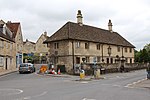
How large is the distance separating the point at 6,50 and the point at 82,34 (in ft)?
44.5

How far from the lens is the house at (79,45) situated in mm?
40969

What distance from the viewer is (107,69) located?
41.9 metres

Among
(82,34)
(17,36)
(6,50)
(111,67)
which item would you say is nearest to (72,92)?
(111,67)

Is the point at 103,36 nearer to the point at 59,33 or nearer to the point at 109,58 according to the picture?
the point at 109,58

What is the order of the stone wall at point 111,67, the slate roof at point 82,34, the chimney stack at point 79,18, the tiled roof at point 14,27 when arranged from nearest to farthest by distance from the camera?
1. the stone wall at point 111,67
2. the slate roof at point 82,34
3. the chimney stack at point 79,18
4. the tiled roof at point 14,27

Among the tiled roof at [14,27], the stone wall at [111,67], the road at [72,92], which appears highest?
the tiled roof at [14,27]

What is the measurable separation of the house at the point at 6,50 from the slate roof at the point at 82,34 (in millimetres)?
7099

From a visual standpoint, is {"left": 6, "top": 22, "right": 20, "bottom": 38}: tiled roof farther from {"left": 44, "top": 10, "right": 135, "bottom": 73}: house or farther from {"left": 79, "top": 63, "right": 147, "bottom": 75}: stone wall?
{"left": 79, "top": 63, "right": 147, "bottom": 75}: stone wall

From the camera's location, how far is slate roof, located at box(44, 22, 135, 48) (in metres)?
42.3

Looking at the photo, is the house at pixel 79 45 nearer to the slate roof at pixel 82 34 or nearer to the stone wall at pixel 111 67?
the slate roof at pixel 82 34

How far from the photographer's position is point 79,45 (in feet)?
140

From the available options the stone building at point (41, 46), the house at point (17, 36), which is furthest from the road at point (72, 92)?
the stone building at point (41, 46)

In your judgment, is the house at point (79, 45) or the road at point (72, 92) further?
the house at point (79, 45)

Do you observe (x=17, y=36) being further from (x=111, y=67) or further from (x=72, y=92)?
(x=72, y=92)
